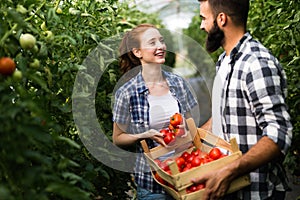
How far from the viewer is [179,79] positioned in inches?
130

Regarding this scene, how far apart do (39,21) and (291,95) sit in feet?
6.86

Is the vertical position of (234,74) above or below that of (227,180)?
above

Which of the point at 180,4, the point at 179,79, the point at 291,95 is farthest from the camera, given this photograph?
the point at 180,4

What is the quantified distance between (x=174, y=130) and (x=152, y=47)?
550 mm

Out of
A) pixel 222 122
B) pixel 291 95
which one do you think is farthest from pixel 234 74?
pixel 291 95

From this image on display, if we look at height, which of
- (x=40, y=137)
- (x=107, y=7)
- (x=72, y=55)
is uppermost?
(x=107, y=7)

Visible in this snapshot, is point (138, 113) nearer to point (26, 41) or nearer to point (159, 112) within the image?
point (159, 112)

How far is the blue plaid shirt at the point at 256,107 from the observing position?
90.0 inches

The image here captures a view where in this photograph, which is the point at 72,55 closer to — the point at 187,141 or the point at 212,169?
the point at 187,141

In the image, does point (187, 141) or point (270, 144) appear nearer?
point (270, 144)

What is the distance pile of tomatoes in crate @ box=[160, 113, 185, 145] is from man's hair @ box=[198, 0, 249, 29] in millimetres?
602

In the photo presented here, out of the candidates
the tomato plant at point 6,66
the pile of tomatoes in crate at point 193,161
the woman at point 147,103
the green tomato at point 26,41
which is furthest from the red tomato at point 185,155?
the tomato plant at point 6,66

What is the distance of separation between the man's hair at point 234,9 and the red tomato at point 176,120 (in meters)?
0.59

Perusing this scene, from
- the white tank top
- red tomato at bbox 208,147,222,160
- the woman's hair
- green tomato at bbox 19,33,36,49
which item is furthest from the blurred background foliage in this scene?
red tomato at bbox 208,147,222,160
